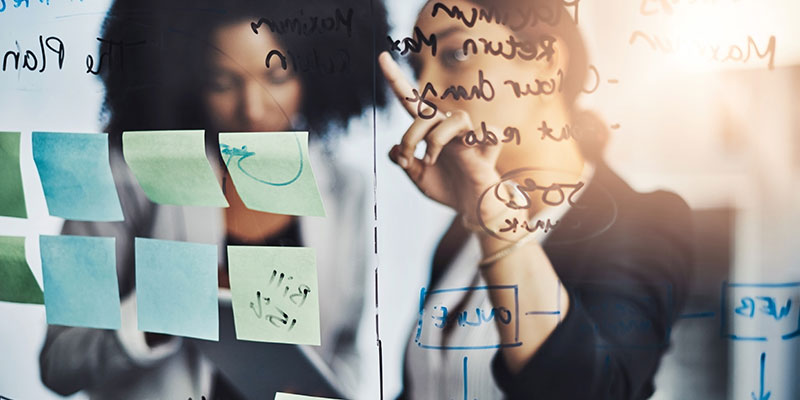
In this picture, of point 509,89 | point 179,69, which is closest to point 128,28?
point 179,69

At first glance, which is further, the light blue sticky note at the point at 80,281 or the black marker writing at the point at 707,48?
the light blue sticky note at the point at 80,281

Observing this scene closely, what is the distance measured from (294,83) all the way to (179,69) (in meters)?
0.21

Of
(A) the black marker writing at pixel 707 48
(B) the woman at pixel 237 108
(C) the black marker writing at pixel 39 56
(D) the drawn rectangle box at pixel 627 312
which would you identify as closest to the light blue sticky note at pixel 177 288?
(B) the woman at pixel 237 108

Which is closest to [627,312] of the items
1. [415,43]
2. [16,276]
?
[415,43]

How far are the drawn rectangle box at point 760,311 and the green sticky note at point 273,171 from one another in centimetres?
64

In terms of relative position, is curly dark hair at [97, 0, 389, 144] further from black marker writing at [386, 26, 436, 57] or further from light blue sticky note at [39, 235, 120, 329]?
light blue sticky note at [39, 235, 120, 329]

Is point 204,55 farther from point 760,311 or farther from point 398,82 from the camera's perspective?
point 760,311

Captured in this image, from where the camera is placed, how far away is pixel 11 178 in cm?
117

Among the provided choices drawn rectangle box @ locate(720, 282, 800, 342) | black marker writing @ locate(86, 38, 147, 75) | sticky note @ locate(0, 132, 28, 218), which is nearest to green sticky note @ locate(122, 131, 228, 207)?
black marker writing @ locate(86, 38, 147, 75)

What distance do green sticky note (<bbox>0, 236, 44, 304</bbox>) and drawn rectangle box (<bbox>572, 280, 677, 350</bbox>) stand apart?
967 mm

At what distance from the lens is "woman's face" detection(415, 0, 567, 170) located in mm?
962

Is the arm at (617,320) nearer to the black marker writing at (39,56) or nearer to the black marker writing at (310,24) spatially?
the black marker writing at (310,24)

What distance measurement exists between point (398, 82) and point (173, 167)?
0.41m

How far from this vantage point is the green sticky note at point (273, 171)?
1.03 m
